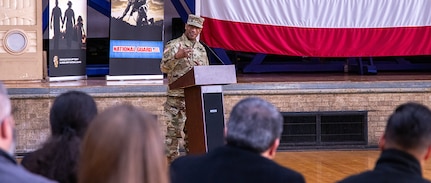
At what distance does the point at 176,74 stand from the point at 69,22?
2.83 m

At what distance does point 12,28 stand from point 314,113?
3875 mm

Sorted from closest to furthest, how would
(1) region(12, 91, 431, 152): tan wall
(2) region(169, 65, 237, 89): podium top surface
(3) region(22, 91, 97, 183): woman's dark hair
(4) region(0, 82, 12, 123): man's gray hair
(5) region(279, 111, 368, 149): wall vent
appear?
(4) region(0, 82, 12, 123): man's gray hair
(3) region(22, 91, 97, 183): woman's dark hair
(2) region(169, 65, 237, 89): podium top surface
(1) region(12, 91, 431, 152): tan wall
(5) region(279, 111, 368, 149): wall vent

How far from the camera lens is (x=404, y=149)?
2.83 m

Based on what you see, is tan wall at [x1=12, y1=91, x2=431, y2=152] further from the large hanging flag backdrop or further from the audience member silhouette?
the audience member silhouette

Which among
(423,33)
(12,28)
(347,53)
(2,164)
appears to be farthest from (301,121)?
(2,164)

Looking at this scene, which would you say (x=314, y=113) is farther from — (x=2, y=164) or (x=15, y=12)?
(x=2, y=164)

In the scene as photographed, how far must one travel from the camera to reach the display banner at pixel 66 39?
9.83 metres

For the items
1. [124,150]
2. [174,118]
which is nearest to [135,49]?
[174,118]

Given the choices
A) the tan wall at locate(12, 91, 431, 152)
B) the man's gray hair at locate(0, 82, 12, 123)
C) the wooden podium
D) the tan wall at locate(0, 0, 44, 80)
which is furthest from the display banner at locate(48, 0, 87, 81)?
the man's gray hair at locate(0, 82, 12, 123)

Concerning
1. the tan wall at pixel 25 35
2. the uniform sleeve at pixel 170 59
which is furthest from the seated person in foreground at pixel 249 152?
the tan wall at pixel 25 35

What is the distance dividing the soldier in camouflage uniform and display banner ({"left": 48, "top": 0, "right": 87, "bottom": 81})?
2.54m

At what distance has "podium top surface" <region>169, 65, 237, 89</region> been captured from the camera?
6.50 meters

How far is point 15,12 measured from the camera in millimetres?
9633

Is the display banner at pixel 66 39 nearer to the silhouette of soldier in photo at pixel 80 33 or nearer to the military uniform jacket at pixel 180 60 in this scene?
the silhouette of soldier in photo at pixel 80 33
